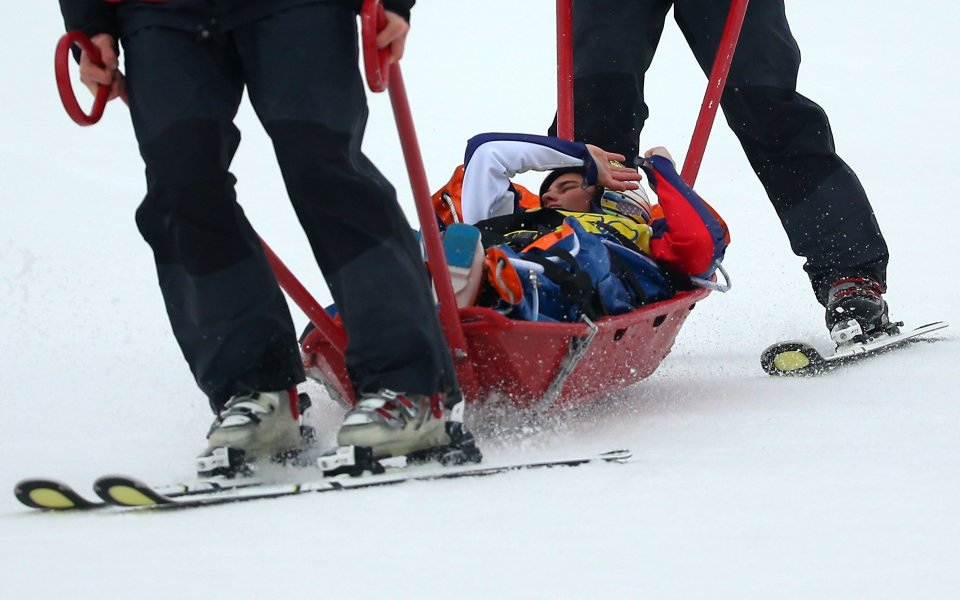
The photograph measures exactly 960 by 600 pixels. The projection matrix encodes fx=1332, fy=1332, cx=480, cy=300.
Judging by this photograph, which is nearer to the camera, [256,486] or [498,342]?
[256,486]

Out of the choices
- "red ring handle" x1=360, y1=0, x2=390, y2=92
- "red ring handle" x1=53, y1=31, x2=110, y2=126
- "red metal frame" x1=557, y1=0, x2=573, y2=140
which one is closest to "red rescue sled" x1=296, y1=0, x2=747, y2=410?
"red ring handle" x1=360, y1=0, x2=390, y2=92

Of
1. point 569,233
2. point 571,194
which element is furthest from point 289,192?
point 571,194

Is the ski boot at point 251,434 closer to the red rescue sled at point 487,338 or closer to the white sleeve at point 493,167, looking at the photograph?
the red rescue sled at point 487,338

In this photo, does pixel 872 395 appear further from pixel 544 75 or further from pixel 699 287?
pixel 544 75

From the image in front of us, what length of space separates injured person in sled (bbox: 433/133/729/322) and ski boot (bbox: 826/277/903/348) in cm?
59

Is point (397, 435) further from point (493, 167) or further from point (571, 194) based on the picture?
point (571, 194)

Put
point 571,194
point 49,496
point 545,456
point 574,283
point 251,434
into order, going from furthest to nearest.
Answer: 1. point 571,194
2. point 574,283
3. point 545,456
4. point 251,434
5. point 49,496

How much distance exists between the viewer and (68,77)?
2289mm

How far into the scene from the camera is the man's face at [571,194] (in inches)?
129

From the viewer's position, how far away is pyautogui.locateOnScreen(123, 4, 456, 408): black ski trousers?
7.15 ft

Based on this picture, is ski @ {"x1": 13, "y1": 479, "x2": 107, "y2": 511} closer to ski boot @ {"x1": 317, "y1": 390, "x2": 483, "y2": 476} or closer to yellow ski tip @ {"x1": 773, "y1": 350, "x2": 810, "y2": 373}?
ski boot @ {"x1": 317, "y1": 390, "x2": 483, "y2": 476}

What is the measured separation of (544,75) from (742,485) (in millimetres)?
8984

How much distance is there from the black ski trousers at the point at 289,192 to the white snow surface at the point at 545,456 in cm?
25

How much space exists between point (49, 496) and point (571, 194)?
165 centimetres
